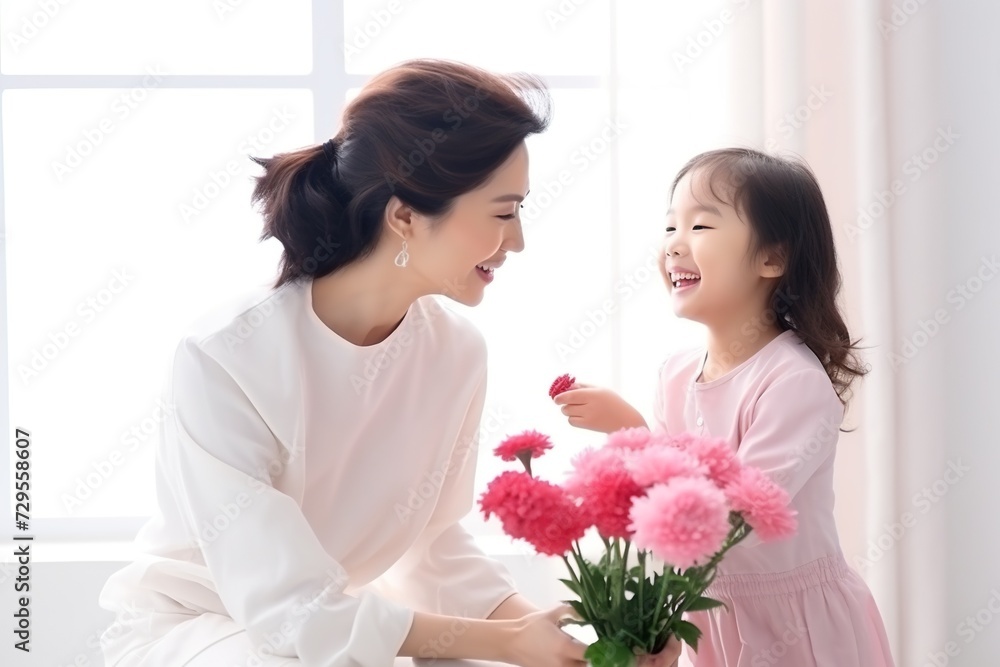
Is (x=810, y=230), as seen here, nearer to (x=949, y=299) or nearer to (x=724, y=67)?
(x=724, y=67)

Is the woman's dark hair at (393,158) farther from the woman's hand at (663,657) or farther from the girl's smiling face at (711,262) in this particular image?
the woman's hand at (663,657)

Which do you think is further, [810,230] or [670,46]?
[670,46]

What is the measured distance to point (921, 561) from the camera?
2090 millimetres

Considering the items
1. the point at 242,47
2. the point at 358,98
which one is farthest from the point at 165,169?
the point at 358,98

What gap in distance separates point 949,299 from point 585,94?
975 millimetres
